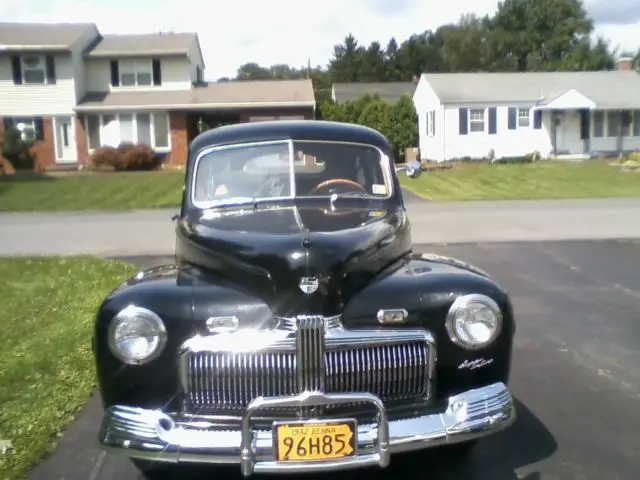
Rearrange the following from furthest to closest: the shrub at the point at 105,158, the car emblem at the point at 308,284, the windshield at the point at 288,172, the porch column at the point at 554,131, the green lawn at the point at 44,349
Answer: the porch column at the point at 554,131 → the shrub at the point at 105,158 → the windshield at the point at 288,172 → the green lawn at the point at 44,349 → the car emblem at the point at 308,284

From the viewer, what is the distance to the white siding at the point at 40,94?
30.9 metres

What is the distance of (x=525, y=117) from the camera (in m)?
34.5

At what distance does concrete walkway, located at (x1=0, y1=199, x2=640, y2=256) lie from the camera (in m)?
13.0

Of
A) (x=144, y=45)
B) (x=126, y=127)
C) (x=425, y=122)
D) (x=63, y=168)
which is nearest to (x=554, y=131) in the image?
(x=425, y=122)

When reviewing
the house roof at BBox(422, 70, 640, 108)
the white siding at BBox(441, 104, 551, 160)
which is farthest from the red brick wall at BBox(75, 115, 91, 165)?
the house roof at BBox(422, 70, 640, 108)

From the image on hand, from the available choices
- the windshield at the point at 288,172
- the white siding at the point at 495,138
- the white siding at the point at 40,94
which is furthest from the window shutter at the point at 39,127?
the windshield at the point at 288,172

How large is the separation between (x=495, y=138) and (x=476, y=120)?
1.16 m

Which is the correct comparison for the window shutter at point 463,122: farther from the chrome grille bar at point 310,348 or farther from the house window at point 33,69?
the chrome grille bar at point 310,348

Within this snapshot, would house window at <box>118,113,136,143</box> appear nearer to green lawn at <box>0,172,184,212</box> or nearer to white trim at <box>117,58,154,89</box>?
white trim at <box>117,58,154,89</box>

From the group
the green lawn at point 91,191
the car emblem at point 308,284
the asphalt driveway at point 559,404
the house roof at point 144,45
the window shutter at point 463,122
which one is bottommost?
the asphalt driveway at point 559,404

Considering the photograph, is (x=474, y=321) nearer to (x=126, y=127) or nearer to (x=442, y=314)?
(x=442, y=314)

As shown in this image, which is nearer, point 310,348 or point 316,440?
point 316,440

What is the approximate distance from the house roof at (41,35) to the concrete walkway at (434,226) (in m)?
14.4

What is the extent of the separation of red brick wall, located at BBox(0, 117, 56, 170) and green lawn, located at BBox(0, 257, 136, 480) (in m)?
21.6
